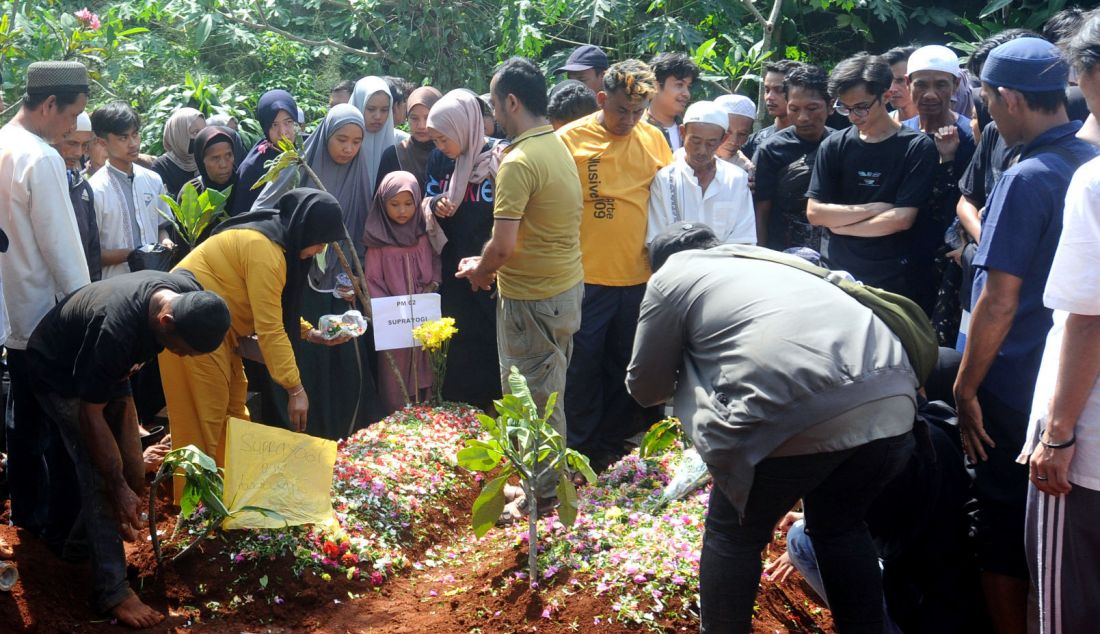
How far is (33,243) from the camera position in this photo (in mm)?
4395

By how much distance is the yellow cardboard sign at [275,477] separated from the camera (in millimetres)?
4254

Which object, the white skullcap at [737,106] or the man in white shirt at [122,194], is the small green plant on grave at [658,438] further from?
the man in white shirt at [122,194]

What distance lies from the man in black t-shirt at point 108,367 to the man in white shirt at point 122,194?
2214mm

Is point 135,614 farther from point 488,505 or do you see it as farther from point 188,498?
point 488,505

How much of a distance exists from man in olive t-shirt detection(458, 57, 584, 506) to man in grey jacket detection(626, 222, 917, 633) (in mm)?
1579

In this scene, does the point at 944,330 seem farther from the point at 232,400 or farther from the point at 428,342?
the point at 232,400

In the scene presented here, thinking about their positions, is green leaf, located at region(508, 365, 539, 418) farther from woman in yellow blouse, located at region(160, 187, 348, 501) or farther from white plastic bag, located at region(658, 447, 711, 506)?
woman in yellow blouse, located at region(160, 187, 348, 501)

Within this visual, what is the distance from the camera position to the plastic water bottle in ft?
12.0

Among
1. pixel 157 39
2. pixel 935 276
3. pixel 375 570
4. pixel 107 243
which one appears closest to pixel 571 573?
pixel 375 570

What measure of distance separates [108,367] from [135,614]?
3.21 feet

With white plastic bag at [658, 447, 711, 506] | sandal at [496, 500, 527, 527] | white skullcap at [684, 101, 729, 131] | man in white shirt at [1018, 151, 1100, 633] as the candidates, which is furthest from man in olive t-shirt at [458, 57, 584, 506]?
man in white shirt at [1018, 151, 1100, 633]

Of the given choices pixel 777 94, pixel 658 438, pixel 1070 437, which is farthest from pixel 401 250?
pixel 1070 437

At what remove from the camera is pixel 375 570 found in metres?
4.50

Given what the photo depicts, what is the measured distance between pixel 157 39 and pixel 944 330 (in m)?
10.7
